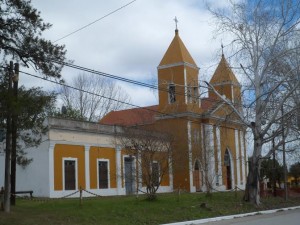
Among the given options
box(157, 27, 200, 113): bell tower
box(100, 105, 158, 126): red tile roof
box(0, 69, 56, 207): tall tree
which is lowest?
box(0, 69, 56, 207): tall tree

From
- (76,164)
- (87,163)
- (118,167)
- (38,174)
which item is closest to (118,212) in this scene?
(38,174)

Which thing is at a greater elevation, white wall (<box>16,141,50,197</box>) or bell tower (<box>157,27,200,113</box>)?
bell tower (<box>157,27,200,113</box>)

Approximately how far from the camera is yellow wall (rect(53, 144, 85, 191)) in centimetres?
3581

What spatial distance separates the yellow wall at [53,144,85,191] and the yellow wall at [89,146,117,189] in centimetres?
104

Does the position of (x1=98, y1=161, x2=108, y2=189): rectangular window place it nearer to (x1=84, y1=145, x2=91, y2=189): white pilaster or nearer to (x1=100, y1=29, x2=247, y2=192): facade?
(x1=84, y1=145, x2=91, y2=189): white pilaster

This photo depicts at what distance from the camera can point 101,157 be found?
131 feet

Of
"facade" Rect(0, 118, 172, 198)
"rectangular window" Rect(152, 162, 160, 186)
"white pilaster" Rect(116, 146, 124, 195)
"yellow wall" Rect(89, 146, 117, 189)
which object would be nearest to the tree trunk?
"rectangular window" Rect(152, 162, 160, 186)

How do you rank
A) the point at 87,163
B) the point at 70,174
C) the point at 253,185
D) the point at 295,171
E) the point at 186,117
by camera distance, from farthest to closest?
the point at 295,171
the point at 186,117
the point at 87,163
the point at 70,174
the point at 253,185

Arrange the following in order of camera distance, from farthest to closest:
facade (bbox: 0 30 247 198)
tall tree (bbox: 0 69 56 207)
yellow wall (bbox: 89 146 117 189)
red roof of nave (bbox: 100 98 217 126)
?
red roof of nave (bbox: 100 98 217 126) < yellow wall (bbox: 89 146 117 189) < facade (bbox: 0 30 247 198) < tall tree (bbox: 0 69 56 207)

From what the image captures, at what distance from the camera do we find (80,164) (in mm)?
38000

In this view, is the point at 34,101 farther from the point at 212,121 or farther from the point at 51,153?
the point at 212,121

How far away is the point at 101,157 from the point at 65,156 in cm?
414

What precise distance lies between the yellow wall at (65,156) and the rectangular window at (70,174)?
41cm

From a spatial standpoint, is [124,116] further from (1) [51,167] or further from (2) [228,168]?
(1) [51,167]
